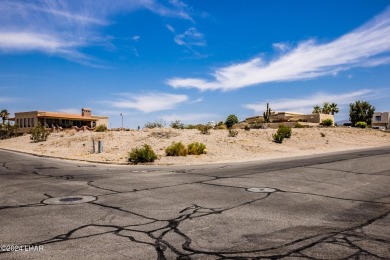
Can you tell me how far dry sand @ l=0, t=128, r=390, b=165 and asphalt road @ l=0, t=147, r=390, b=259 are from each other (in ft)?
34.7

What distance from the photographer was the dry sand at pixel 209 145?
24.5 meters

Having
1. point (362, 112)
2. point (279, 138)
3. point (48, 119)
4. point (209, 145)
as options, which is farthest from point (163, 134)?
point (362, 112)

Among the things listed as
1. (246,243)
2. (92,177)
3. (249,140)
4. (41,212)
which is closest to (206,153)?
(249,140)

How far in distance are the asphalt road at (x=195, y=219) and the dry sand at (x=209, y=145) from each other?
10573 mm

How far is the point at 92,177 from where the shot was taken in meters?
13.6

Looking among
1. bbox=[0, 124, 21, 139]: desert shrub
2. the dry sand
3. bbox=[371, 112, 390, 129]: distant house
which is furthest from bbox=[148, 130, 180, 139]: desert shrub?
bbox=[371, 112, 390, 129]: distant house

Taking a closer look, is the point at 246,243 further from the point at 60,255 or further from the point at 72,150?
the point at 72,150

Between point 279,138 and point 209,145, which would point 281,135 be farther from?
point 209,145

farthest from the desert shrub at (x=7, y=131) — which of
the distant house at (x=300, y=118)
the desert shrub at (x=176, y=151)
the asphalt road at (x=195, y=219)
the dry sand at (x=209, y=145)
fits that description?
the asphalt road at (x=195, y=219)

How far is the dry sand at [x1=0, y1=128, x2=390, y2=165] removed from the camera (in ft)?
80.4

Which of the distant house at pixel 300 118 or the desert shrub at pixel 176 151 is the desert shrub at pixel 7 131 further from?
the distant house at pixel 300 118

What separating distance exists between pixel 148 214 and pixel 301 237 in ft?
11.1

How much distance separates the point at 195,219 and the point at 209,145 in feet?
71.0

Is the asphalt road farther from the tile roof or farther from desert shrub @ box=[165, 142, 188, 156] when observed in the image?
the tile roof
